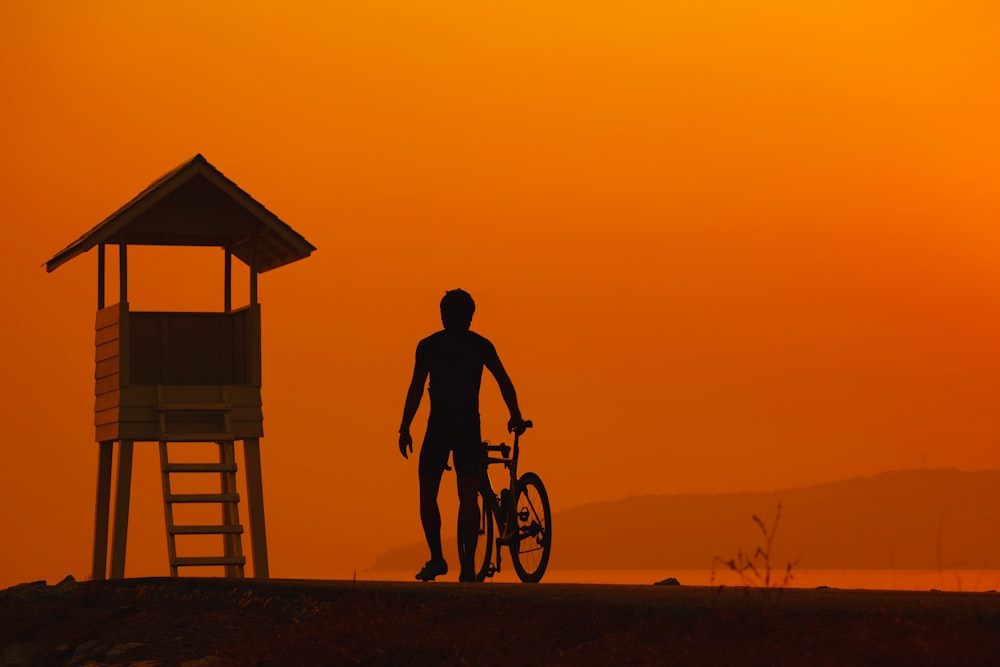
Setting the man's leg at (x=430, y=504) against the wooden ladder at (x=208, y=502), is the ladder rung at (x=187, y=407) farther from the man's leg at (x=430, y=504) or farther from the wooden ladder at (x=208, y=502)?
the man's leg at (x=430, y=504)

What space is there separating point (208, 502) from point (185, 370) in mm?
2159

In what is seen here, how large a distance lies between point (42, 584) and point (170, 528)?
3311mm

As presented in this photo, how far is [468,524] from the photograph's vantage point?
53.7 ft

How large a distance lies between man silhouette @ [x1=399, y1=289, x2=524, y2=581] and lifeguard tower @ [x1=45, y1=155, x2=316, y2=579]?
239 inches

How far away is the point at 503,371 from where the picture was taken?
16688 mm

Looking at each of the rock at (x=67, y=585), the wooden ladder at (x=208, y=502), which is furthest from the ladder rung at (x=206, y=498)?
the rock at (x=67, y=585)

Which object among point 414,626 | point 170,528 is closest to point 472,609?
point 414,626

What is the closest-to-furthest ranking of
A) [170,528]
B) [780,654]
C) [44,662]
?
[780,654] → [44,662] → [170,528]

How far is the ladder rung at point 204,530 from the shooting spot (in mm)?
21500

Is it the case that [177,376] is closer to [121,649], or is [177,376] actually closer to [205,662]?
[121,649]

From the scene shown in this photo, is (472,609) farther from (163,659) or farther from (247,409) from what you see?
(247,409)

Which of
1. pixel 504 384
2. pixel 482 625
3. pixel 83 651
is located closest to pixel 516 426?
pixel 504 384

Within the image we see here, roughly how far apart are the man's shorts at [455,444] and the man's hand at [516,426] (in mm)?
328

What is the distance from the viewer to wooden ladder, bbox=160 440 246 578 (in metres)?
21.5
